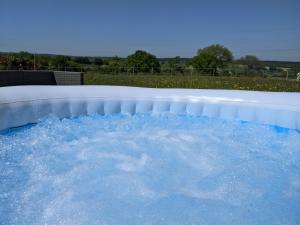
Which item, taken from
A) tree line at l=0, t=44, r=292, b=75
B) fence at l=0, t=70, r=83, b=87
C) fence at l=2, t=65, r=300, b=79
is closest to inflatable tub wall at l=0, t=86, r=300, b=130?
fence at l=0, t=70, r=83, b=87

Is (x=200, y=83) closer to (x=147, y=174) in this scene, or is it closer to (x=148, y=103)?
(x=148, y=103)

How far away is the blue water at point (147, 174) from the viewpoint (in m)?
1.73

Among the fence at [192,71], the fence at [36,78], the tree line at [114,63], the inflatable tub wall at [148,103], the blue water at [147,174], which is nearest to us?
the blue water at [147,174]

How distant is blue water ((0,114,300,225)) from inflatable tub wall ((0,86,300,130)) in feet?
0.54

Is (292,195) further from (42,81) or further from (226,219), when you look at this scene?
(42,81)

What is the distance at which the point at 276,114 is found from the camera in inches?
142

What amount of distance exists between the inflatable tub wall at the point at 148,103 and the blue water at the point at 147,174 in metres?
0.16

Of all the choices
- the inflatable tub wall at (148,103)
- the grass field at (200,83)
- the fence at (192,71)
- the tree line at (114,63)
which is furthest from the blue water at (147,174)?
the fence at (192,71)

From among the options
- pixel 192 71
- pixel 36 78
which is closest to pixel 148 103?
pixel 36 78

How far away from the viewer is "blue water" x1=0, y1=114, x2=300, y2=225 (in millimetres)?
1731

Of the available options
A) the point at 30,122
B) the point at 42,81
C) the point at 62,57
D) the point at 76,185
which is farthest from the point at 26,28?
the point at 76,185

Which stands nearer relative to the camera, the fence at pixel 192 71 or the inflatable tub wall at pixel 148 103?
the inflatable tub wall at pixel 148 103

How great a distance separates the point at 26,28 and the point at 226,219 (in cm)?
2498

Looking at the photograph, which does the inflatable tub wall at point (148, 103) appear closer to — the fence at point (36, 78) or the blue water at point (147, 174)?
the blue water at point (147, 174)
